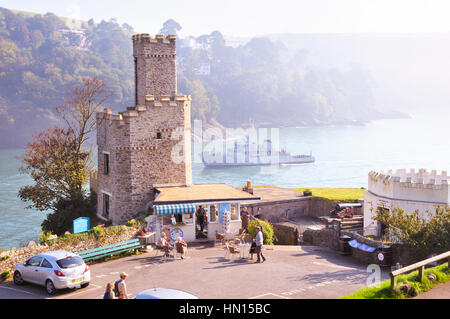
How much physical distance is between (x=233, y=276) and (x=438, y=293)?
6.95 meters

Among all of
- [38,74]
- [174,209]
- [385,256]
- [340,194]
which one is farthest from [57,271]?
[38,74]

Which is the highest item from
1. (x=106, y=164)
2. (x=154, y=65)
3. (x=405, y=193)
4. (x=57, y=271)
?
(x=154, y=65)

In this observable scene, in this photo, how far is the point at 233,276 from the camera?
63.3 feet

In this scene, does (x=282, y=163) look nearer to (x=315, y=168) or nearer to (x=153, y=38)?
(x=315, y=168)

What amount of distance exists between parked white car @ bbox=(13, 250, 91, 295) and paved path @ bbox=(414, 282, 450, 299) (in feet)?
34.7

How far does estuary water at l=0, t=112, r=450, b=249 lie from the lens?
65625 mm

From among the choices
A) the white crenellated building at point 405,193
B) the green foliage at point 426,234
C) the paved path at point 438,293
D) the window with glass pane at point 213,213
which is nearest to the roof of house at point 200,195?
the window with glass pane at point 213,213

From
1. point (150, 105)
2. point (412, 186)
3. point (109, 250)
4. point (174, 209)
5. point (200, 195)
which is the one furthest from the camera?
point (150, 105)

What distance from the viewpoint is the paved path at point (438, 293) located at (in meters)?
14.8

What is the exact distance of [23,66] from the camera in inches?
6521

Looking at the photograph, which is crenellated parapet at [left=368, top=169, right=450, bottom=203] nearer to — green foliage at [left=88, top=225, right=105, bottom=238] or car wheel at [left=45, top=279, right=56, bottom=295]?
green foliage at [left=88, top=225, right=105, bottom=238]

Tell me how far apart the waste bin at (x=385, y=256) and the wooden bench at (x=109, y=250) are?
10.0 m

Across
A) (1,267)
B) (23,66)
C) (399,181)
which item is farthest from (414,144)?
(1,267)
